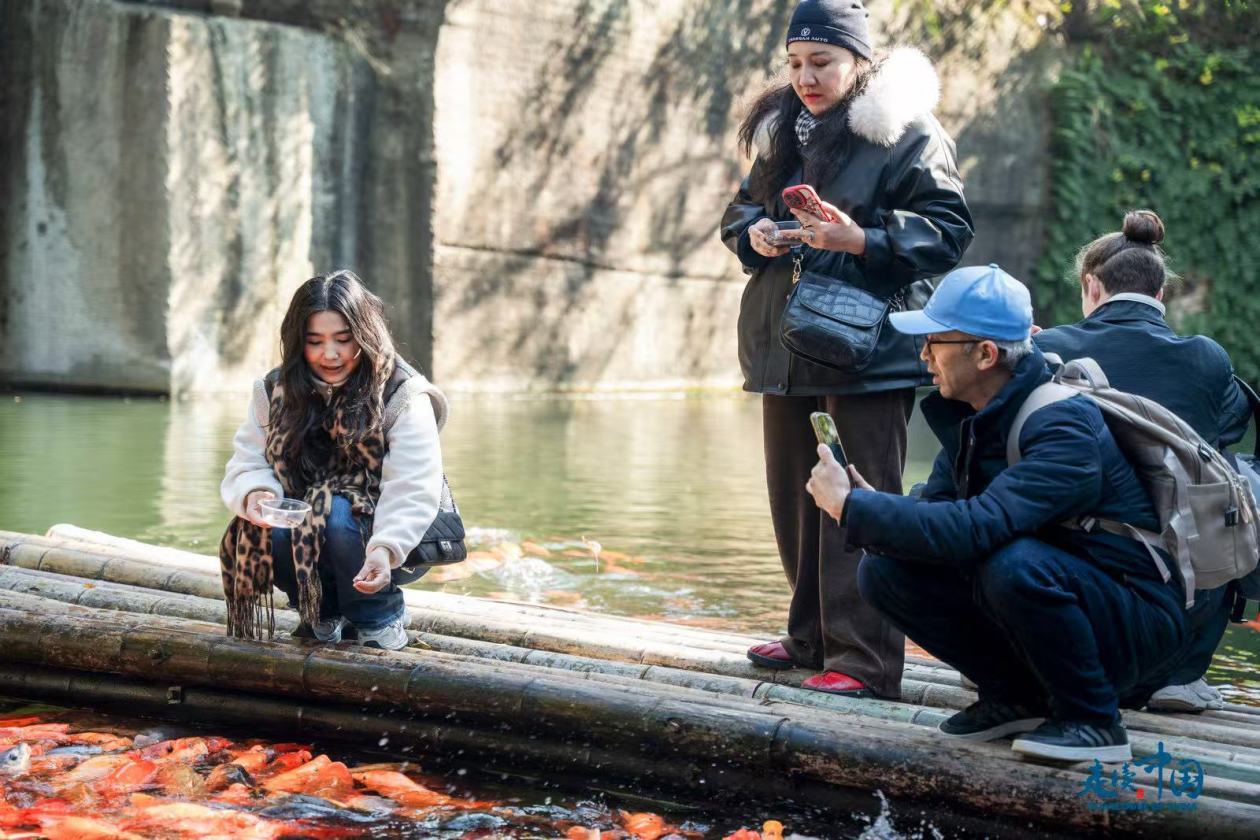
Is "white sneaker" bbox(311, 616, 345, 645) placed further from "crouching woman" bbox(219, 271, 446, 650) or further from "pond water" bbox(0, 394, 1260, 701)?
"pond water" bbox(0, 394, 1260, 701)

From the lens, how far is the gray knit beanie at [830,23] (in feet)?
12.2

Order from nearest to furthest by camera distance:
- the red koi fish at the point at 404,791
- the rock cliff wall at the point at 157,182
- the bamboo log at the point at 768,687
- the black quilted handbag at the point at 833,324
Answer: the red koi fish at the point at 404,791
the bamboo log at the point at 768,687
the black quilted handbag at the point at 833,324
the rock cliff wall at the point at 157,182

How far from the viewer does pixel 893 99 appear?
369cm

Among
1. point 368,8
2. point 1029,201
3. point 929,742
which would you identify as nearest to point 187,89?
point 368,8

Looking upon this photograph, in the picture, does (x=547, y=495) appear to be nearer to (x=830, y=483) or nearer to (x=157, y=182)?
(x=830, y=483)

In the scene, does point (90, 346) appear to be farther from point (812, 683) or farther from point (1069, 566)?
point (1069, 566)

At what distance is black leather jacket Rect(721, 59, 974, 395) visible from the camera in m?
3.66

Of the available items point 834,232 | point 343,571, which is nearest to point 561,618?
point 343,571

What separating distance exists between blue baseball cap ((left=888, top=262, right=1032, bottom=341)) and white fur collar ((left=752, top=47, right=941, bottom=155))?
0.73 metres

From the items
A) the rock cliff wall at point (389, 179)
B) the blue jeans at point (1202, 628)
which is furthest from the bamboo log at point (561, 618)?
the rock cliff wall at point (389, 179)

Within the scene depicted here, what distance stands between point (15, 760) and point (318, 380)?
1.14 m

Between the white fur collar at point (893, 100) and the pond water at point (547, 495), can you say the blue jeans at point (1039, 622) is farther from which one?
the white fur collar at point (893, 100)

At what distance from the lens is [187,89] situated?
1202 centimetres

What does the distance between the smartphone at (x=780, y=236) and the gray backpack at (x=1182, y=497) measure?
0.91 metres
